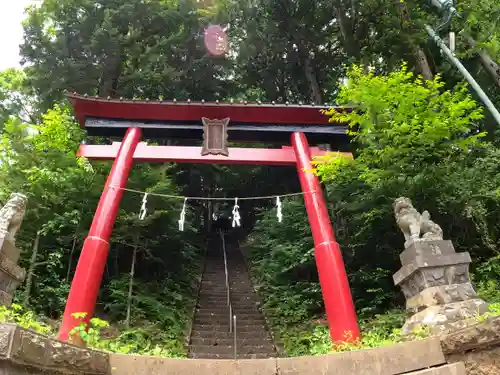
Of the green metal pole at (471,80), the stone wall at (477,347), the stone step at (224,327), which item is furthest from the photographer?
the stone step at (224,327)

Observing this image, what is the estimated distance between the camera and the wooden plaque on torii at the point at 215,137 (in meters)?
9.92

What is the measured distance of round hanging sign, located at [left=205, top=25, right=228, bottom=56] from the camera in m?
19.3

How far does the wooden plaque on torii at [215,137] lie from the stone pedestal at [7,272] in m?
4.84

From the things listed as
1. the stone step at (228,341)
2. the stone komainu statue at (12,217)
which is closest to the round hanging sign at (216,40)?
the stone step at (228,341)

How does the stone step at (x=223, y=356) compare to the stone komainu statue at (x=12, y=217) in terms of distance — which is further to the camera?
the stone step at (x=223, y=356)

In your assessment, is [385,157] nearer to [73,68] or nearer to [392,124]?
[392,124]

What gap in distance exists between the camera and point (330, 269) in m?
7.66

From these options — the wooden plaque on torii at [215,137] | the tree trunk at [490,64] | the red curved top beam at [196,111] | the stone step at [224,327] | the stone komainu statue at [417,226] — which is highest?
the tree trunk at [490,64]

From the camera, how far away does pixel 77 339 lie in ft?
18.4

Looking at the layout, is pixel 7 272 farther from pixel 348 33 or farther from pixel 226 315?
pixel 348 33

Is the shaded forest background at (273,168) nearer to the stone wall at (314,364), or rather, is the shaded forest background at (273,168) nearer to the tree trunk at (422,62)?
the tree trunk at (422,62)

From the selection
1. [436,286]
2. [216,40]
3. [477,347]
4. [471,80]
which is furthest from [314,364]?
[216,40]

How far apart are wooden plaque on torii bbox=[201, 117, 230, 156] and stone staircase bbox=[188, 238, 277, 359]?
164 inches

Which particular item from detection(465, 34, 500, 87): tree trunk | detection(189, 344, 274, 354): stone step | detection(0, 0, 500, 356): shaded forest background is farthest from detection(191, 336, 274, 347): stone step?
detection(465, 34, 500, 87): tree trunk
